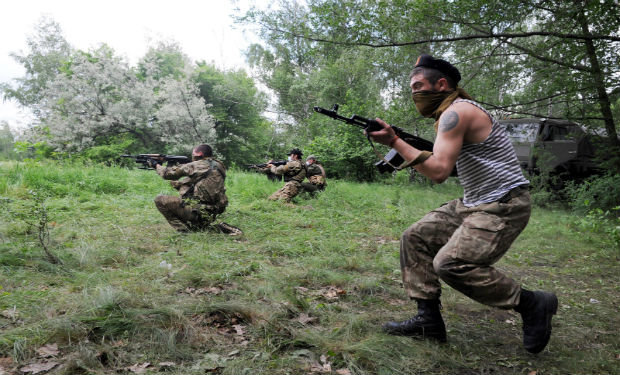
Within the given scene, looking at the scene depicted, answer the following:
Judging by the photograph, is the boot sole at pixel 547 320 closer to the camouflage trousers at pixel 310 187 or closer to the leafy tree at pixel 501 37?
the leafy tree at pixel 501 37

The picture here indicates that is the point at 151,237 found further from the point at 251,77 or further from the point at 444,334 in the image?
the point at 251,77

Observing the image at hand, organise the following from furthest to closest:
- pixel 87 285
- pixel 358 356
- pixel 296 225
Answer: pixel 296 225 → pixel 87 285 → pixel 358 356

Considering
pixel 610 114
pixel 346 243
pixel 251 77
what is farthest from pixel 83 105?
pixel 610 114

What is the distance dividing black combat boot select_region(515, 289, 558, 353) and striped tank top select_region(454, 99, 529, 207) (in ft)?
2.21

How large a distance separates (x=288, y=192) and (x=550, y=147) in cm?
748

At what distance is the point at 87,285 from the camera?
3.02 metres

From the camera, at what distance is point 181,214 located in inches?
215

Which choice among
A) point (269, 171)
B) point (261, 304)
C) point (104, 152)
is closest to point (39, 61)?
point (104, 152)

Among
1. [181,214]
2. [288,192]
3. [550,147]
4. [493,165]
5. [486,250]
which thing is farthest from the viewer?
[550,147]

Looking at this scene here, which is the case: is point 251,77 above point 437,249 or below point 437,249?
above

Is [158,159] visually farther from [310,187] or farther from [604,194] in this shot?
[604,194]

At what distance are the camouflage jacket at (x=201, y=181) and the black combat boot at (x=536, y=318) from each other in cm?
445

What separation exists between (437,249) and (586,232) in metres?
6.02

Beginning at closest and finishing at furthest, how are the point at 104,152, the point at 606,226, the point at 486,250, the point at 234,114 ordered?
the point at 486,250, the point at 606,226, the point at 104,152, the point at 234,114
